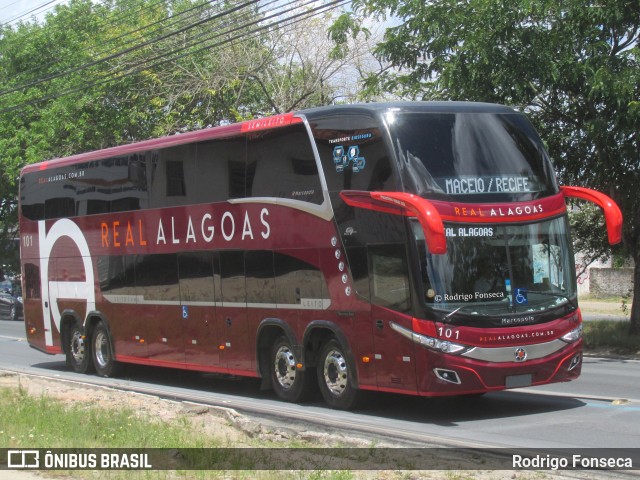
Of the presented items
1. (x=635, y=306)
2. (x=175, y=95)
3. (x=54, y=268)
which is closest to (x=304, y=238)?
(x=54, y=268)

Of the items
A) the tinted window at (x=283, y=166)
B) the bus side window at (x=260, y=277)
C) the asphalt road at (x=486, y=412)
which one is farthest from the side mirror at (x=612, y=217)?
the bus side window at (x=260, y=277)

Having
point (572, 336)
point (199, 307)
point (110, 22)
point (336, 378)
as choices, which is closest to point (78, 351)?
point (199, 307)

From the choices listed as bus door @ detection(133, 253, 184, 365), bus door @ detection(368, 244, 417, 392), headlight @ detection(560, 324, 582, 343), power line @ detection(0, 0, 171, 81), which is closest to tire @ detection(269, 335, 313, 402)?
bus door @ detection(368, 244, 417, 392)

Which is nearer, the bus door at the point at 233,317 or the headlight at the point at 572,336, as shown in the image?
the headlight at the point at 572,336

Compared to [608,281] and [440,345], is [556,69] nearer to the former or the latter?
[440,345]

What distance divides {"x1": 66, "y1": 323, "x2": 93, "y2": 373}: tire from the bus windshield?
31.9 feet

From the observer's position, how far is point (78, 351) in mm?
19547

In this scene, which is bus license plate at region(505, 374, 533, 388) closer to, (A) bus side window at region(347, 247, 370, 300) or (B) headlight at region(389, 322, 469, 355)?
(B) headlight at region(389, 322, 469, 355)

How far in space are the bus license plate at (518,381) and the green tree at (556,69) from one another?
7768 mm

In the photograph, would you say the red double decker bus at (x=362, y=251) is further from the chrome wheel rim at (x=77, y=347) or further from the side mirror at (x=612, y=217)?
the chrome wheel rim at (x=77, y=347)

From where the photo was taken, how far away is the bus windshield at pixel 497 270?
37.7 feet

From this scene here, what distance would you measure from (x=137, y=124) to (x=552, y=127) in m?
18.9

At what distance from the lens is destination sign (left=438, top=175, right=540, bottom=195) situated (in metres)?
11.7

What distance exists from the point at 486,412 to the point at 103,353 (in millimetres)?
8904
